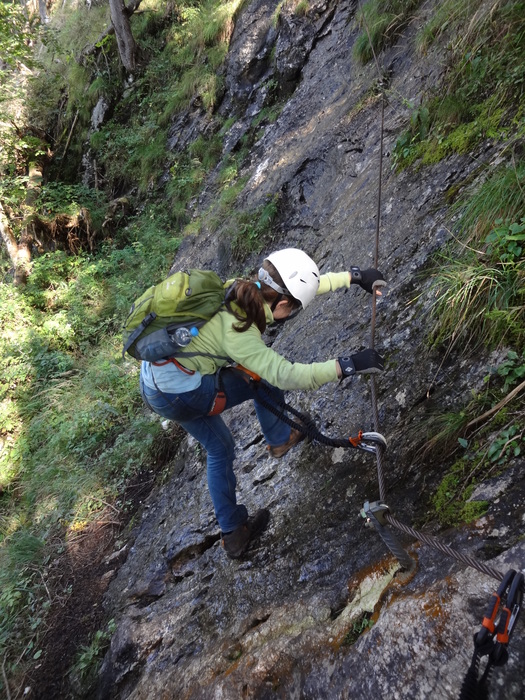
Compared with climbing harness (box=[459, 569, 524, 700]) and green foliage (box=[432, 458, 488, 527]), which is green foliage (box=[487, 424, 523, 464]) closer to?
green foliage (box=[432, 458, 488, 527])

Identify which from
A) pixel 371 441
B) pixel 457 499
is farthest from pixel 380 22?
pixel 457 499

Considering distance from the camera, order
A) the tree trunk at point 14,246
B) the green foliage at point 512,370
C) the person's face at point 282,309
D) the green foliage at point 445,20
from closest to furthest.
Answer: the green foliage at point 512,370
the person's face at point 282,309
the green foliage at point 445,20
the tree trunk at point 14,246

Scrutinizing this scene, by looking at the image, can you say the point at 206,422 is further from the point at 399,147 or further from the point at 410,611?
the point at 399,147

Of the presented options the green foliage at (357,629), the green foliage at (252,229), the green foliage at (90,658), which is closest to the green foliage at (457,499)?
the green foliage at (357,629)

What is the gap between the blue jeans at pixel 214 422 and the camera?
2.86 meters

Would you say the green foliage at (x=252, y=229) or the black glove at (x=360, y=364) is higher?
the black glove at (x=360, y=364)

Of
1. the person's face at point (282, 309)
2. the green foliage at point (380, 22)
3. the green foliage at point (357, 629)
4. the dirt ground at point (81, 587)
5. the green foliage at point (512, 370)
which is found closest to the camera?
the green foliage at point (357, 629)

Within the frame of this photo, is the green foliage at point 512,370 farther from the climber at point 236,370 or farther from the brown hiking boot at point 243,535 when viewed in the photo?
the brown hiking boot at point 243,535

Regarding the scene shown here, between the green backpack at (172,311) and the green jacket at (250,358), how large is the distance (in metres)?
0.09

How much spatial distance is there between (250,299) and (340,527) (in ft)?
4.61

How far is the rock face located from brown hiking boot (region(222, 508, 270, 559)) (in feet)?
0.28

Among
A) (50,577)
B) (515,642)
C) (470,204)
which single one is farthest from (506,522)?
(50,577)

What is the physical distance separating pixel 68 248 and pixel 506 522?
12.6m

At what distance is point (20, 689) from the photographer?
415 cm
